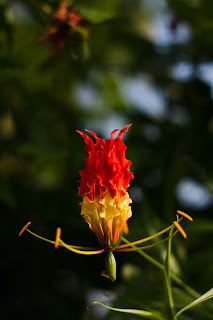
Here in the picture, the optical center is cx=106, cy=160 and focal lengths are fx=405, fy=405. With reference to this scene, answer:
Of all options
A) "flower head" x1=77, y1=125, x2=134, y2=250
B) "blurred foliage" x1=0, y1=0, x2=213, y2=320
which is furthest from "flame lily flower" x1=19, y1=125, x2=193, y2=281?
"blurred foliage" x1=0, y1=0, x2=213, y2=320

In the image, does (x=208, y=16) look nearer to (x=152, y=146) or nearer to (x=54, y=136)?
(x=152, y=146)

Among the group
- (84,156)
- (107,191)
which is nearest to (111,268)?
(107,191)

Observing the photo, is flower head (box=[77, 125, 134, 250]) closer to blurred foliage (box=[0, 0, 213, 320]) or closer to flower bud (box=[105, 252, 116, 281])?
flower bud (box=[105, 252, 116, 281])

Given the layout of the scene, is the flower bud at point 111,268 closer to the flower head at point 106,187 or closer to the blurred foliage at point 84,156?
the flower head at point 106,187

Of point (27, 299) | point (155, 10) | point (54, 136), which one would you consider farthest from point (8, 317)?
point (155, 10)

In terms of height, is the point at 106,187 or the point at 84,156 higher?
the point at 106,187

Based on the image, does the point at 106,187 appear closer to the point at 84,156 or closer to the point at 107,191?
Answer: the point at 107,191

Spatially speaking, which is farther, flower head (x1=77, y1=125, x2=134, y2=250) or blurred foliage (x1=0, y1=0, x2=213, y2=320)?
blurred foliage (x1=0, y1=0, x2=213, y2=320)
